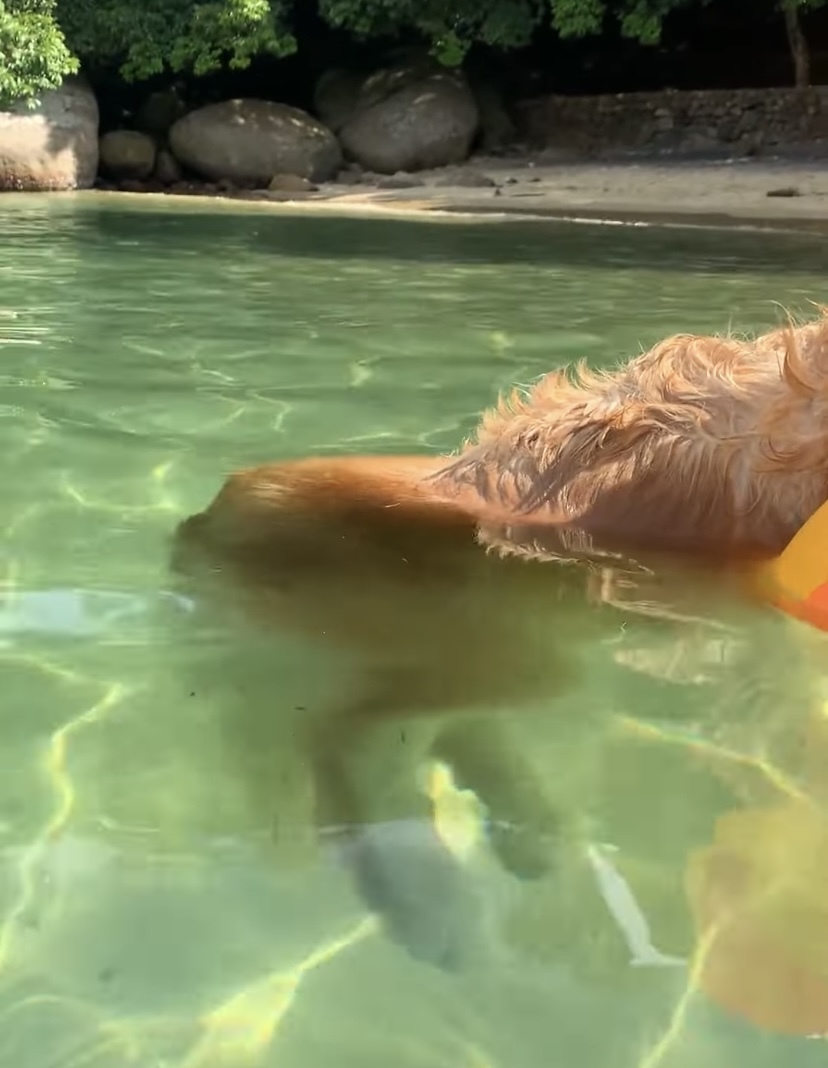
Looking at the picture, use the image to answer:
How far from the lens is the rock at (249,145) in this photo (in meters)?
21.3

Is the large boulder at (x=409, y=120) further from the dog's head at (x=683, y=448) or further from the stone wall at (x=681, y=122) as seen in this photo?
the dog's head at (x=683, y=448)

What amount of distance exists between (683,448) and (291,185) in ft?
59.5

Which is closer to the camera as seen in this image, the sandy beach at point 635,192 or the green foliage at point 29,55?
the sandy beach at point 635,192

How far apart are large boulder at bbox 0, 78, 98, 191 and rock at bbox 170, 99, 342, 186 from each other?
163 centimetres

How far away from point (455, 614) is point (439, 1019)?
1.28 meters

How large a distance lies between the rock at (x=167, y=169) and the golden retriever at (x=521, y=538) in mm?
19161

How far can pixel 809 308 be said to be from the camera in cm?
728

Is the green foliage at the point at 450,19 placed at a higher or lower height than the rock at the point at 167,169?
higher

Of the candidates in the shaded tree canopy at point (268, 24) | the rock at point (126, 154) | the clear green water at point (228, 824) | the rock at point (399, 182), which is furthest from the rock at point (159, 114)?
the clear green water at point (228, 824)

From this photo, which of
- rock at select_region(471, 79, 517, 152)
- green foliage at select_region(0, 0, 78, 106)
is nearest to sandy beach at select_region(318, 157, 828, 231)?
rock at select_region(471, 79, 517, 152)

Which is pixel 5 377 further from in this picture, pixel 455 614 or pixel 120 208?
pixel 120 208

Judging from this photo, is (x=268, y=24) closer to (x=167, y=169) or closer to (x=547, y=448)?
(x=167, y=169)

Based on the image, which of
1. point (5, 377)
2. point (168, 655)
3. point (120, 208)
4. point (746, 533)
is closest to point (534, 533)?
point (746, 533)

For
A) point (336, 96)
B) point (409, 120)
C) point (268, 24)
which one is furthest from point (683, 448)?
point (336, 96)
